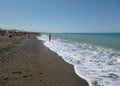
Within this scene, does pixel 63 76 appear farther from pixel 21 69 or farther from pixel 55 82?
pixel 21 69

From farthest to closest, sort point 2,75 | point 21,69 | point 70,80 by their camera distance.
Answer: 1. point 21,69
2. point 2,75
3. point 70,80

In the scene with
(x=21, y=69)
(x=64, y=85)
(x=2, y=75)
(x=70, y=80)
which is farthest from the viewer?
(x=21, y=69)

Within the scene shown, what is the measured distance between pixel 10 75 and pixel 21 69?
52.8 inches

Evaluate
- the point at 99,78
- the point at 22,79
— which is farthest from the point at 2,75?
the point at 99,78

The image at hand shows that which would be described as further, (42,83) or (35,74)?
(35,74)

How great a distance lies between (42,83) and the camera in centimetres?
702

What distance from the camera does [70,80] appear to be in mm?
7531

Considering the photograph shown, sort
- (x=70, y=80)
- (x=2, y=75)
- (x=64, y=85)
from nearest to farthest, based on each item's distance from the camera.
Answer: (x=64, y=85), (x=70, y=80), (x=2, y=75)

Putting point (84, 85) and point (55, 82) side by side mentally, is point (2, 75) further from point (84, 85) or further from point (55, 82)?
point (84, 85)

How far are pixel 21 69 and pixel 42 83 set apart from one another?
2903 mm

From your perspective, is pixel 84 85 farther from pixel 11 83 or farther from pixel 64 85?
pixel 11 83

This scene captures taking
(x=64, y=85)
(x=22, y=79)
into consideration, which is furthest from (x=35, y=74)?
(x=64, y=85)

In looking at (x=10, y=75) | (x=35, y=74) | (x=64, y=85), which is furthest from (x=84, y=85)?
(x=10, y=75)

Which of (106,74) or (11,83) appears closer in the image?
(11,83)
